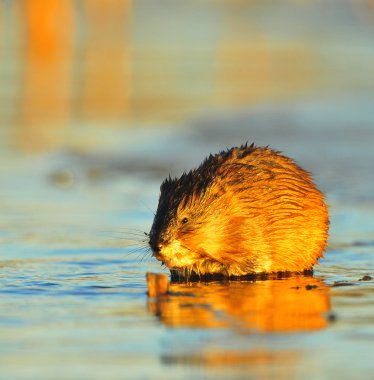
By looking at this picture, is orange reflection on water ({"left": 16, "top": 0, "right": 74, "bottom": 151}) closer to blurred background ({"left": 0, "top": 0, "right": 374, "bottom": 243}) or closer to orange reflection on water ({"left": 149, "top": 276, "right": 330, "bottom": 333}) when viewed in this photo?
blurred background ({"left": 0, "top": 0, "right": 374, "bottom": 243})

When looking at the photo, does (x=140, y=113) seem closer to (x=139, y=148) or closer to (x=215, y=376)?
(x=139, y=148)

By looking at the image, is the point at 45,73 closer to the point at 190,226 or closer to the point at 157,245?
the point at 190,226

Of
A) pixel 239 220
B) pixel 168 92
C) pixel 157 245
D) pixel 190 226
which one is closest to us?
pixel 157 245

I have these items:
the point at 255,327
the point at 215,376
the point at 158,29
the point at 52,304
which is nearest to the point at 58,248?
the point at 52,304

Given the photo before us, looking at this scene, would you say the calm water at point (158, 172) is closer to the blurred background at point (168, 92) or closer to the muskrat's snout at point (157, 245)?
the blurred background at point (168, 92)

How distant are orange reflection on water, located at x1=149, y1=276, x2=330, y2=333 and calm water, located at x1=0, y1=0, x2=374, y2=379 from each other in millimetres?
19

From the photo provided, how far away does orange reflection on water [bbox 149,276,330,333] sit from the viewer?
6.72 metres

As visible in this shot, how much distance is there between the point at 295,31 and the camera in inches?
1323

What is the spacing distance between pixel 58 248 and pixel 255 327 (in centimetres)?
348

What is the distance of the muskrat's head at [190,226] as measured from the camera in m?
8.25

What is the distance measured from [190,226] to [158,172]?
613 cm

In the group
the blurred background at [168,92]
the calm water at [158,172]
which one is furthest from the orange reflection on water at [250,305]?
the blurred background at [168,92]

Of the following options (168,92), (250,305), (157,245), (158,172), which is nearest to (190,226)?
(157,245)

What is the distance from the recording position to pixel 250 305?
24.1 ft
